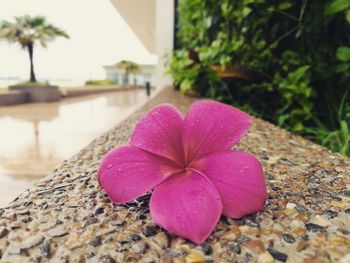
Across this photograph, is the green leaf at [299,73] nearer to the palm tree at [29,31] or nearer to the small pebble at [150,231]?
the small pebble at [150,231]

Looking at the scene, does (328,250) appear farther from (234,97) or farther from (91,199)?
(234,97)

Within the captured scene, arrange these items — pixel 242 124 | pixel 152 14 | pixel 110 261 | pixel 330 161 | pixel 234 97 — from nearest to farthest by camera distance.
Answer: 1. pixel 110 261
2. pixel 242 124
3. pixel 330 161
4. pixel 234 97
5. pixel 152 14

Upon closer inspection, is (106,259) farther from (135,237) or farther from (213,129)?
(213,129)

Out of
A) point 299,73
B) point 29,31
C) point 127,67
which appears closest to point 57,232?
point 299,73

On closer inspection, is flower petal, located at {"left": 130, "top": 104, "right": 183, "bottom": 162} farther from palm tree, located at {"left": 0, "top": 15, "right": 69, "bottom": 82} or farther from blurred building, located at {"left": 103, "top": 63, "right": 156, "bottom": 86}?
blurred building, located at {"left": 103, "top": 63, "right": 156, "bottom": 86}

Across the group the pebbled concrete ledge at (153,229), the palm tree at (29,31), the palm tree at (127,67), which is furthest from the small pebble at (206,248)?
the palm tree at (127,67)

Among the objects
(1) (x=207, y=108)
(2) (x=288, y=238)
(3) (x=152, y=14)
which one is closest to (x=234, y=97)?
(1) (x=207, y=108)
